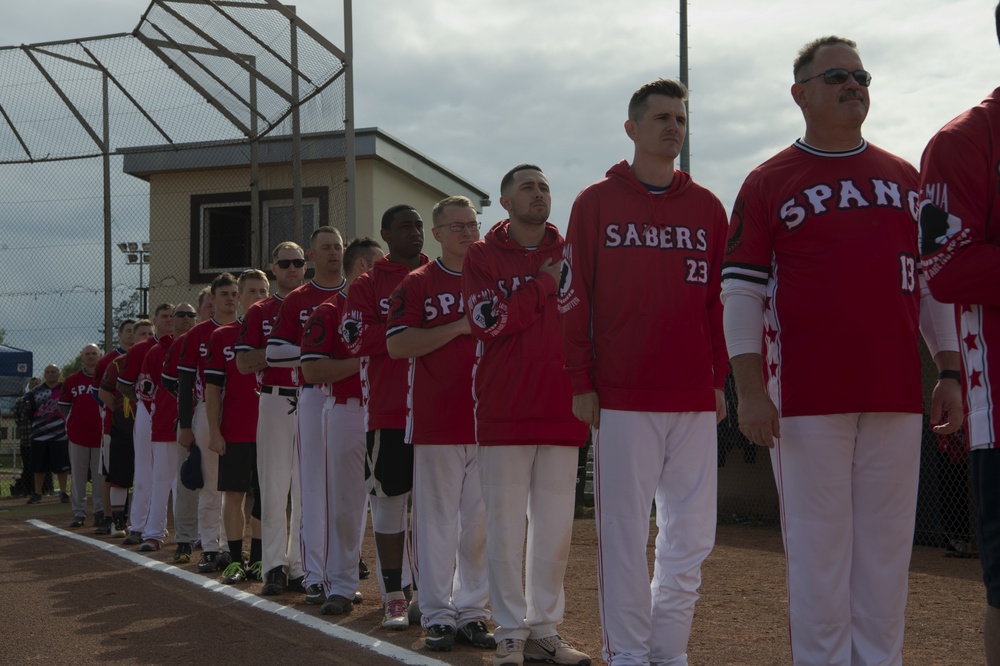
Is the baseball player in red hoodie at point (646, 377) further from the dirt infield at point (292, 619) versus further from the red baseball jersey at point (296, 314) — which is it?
the red baseball jersey at point (296, 314)

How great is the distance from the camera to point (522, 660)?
18.1 ft

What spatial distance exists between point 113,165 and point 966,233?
14.1 meters

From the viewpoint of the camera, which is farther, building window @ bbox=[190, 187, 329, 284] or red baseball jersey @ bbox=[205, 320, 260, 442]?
building window @ bbox=[190, 187, 329, 284]

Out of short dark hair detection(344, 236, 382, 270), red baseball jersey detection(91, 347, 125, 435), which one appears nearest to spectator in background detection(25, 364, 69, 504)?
red baseball jersey detection(91, 347, 125, 435)

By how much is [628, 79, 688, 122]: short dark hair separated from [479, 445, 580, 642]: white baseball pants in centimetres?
164

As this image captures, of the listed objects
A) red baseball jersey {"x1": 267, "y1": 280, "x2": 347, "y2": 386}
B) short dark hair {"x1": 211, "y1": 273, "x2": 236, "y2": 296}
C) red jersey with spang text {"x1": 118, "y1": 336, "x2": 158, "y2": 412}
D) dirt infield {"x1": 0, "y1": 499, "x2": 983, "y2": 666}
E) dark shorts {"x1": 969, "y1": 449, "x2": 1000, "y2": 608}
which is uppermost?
short dark hair {"x1": 211, "y1": 273, "x2": 236, "y2": 296}

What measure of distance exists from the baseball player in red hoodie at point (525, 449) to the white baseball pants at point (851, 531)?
1780mm

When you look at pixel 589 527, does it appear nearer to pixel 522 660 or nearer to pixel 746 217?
pixel 522 660

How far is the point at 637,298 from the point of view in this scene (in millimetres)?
4938

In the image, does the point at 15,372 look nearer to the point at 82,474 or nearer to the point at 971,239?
the point at 82,474

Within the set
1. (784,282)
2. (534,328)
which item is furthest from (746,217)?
(534,328)

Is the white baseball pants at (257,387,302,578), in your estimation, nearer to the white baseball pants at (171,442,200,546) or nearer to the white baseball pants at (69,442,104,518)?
the white baseball pants at (171,442,200,546)

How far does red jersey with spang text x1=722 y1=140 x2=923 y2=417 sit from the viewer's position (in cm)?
401

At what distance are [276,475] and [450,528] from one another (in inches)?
93.7
